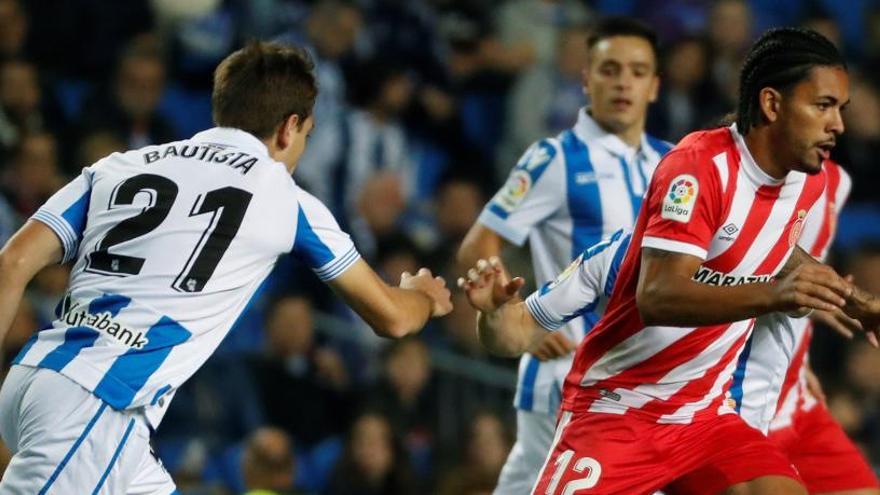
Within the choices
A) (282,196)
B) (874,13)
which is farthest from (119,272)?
(874,13)

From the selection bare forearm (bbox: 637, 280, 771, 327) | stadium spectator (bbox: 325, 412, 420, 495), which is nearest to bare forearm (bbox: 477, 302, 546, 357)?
bare forearm (bbox: 637, 280, 771, 327)

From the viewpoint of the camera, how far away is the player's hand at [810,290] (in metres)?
4.60

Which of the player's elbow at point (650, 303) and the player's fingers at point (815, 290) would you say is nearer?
the player's fingers at point (815, 290)

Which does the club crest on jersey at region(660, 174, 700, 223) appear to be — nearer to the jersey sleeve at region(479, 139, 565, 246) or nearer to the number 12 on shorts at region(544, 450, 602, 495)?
the number 12 on shorts at region(544, 450, 602, 495)

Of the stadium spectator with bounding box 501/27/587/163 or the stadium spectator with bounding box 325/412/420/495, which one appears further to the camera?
the stadium spectator with bounding box 501/27/587/163

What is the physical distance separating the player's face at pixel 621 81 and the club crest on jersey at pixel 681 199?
199 cm

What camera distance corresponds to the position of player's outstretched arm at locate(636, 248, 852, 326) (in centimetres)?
462

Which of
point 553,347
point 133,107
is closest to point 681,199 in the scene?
point 553,347

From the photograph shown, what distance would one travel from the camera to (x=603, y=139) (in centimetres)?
703

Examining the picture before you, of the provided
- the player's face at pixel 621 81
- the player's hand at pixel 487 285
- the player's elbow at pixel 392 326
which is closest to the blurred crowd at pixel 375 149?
the player's face at pixel 621 81

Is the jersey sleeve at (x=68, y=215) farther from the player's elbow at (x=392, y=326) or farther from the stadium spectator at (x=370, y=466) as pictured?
the stadium spectator at (x=370, y=466)

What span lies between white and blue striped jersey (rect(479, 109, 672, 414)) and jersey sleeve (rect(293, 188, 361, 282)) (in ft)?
6.08

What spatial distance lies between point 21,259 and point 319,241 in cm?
96

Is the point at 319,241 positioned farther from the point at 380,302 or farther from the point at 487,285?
the point at 487,285
